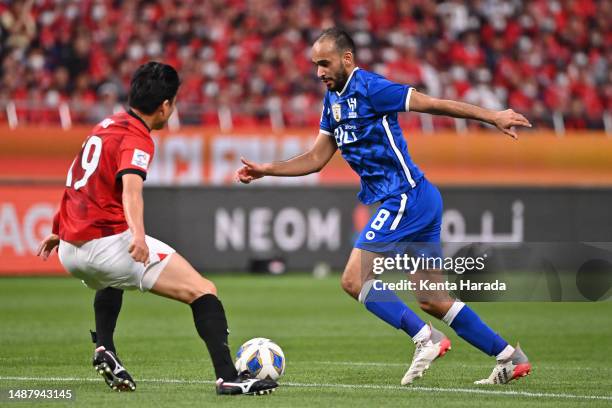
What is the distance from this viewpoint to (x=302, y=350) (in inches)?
404

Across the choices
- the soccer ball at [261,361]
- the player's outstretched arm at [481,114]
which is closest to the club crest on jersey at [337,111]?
the player's outstretched arm at [481,114]

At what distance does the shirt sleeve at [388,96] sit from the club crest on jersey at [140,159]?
1707mm

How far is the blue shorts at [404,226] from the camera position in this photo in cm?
773

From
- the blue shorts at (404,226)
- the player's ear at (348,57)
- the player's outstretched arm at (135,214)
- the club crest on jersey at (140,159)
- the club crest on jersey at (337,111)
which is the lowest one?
the blue shorts at (404,226)

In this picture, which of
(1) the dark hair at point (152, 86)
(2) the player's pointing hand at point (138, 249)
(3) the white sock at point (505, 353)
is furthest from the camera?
(3) the white sock at point (505, 353)

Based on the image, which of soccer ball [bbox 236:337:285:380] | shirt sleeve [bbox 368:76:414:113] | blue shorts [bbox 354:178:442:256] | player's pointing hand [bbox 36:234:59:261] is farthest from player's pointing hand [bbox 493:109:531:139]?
player's pointing hand [bbox 36:234:59:261]

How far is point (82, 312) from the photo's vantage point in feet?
45.6

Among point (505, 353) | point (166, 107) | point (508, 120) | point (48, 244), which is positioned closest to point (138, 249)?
point (166, 107)

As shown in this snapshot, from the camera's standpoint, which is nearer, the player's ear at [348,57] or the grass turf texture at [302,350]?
the grass turf texture at [302,350]

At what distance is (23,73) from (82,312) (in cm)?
762

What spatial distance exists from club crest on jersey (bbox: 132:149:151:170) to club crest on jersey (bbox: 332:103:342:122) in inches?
64.2

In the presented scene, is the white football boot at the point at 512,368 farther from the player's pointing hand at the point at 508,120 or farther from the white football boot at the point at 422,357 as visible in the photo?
the player's pointing hand at the point at 508,120

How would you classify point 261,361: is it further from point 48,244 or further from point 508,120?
point 508,120

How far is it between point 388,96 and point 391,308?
1.43 m
